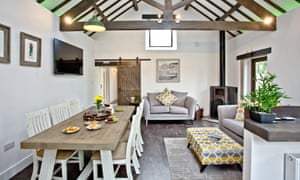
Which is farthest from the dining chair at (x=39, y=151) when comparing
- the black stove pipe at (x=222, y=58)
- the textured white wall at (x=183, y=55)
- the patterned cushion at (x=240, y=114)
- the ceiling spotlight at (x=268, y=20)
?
the black stove pipe at (x=222, y=58)

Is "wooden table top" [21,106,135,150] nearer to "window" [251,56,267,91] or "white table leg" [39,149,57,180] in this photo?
"white table leg" [39,149,57,180]

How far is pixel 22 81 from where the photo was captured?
349 centimetres

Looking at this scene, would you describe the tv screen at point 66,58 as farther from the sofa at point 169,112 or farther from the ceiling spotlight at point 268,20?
the ceiling spotlight at point 268,20

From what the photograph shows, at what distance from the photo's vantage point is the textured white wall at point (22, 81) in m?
3.08

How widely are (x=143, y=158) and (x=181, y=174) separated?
850 mm

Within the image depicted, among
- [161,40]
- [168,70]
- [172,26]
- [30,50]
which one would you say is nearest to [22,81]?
[30,50]

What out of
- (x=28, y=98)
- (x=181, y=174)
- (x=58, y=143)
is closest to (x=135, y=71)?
(x=28, y=98)

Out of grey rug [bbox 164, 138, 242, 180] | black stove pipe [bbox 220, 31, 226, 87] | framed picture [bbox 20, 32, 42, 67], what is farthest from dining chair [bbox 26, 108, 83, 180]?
black stove pipe [bbox 220, 31, 226, 87]

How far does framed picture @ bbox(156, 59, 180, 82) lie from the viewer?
7895mm

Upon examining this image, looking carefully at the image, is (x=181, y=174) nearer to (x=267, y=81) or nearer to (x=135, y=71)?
(x=267, y=81)

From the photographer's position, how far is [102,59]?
787 cm

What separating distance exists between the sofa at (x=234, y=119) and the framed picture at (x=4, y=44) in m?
3.12

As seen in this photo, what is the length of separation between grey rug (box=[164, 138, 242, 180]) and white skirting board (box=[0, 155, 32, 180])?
2252 millimetres

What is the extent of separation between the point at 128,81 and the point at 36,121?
17.0 ft
